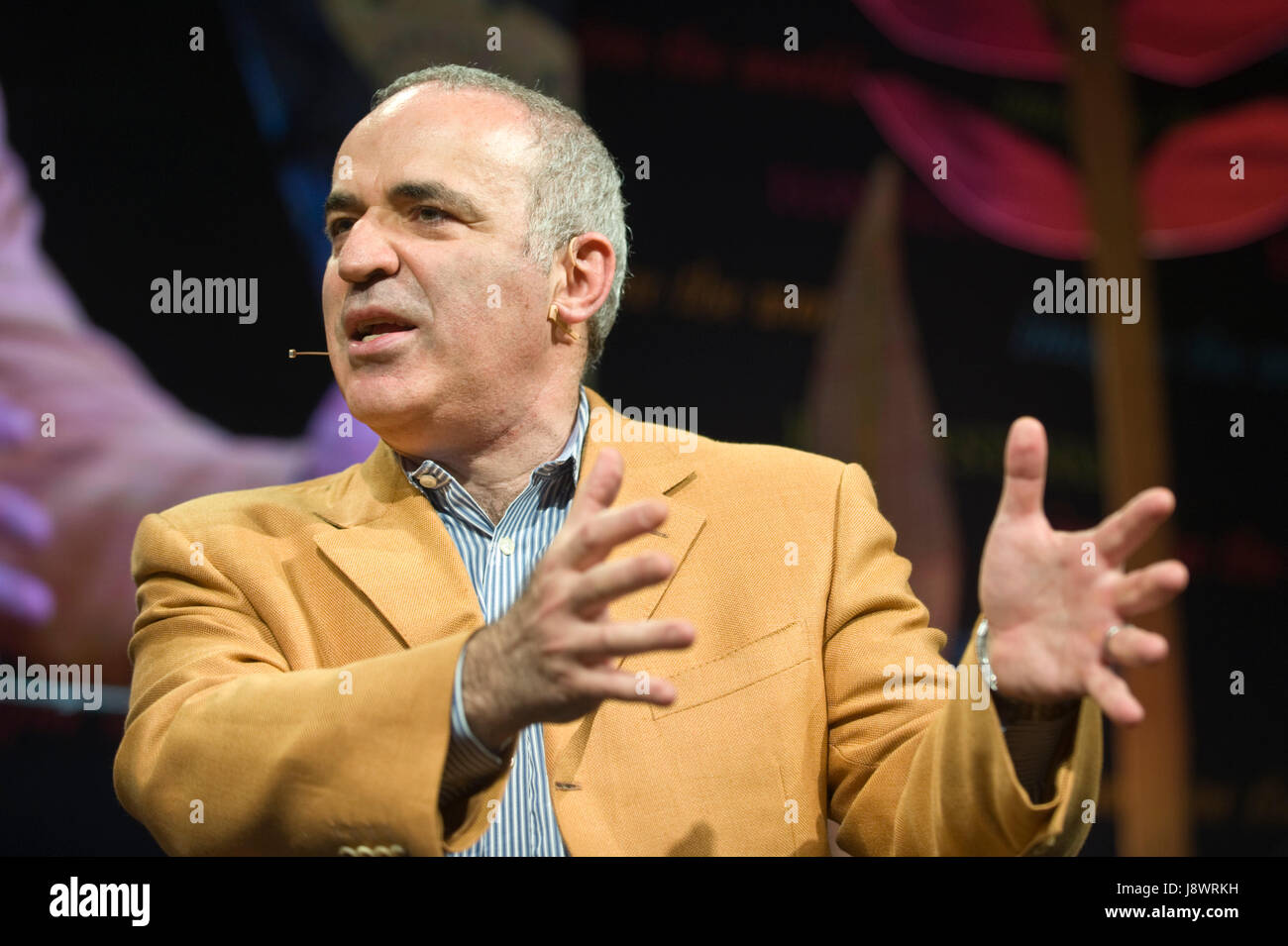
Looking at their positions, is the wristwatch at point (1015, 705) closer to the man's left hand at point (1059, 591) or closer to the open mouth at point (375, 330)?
the man's left hand at point (1059, 591)

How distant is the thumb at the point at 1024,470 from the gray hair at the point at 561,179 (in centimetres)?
97

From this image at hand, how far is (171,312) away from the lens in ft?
9.57

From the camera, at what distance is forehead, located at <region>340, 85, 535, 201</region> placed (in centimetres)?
200

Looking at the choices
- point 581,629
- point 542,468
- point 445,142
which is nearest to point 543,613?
point 581,629

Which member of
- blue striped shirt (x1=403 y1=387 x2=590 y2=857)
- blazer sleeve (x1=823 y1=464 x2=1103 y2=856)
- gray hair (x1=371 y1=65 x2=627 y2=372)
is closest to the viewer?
blazer sleeve (x1=823 y1=464 x2=1103 y2=856)

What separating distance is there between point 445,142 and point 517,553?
→ 66cm

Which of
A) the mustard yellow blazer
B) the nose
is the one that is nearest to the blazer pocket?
the mustard yellow blazer

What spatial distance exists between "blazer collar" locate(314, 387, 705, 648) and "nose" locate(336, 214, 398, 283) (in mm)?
292

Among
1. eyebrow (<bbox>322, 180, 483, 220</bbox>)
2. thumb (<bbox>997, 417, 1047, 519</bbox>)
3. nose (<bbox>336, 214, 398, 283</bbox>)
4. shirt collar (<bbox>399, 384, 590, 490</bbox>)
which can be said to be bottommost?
thumb (<bbox>997, 417, 1047, 519</bbox>)

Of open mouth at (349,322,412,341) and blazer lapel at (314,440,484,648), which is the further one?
open mouth at (349,322,412,341)

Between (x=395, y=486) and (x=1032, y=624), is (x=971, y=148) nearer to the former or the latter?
(x=395, y=486)

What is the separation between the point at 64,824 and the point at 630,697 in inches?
77.2

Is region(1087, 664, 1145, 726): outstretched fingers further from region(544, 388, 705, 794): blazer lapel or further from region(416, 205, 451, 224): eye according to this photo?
region(416, 205, 451, 224): eye
